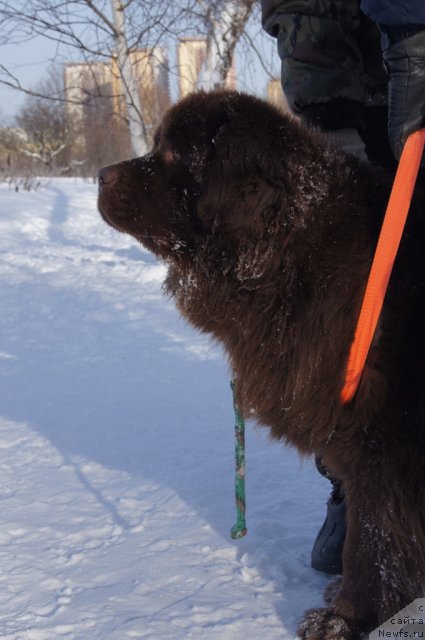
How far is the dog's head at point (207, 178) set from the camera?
185 cm

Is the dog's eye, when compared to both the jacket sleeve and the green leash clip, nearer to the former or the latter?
the jacket sleeve

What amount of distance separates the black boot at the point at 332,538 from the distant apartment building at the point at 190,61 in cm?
734

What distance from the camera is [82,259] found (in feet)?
31.1

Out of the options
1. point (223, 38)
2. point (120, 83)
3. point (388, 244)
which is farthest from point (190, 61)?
point (388, 244)

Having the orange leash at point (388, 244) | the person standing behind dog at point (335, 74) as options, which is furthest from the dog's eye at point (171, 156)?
the orange leash at point (388, 244)

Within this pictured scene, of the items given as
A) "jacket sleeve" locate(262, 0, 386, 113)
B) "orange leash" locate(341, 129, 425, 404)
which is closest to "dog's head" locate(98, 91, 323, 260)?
"orange leash" locate(341, 129, 425, 404)

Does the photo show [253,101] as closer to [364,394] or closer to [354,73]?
[354,73]

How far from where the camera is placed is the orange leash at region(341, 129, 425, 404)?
1723 millimetres

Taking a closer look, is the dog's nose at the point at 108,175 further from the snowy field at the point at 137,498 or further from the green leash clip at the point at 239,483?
the snowy field at the point at 137,498

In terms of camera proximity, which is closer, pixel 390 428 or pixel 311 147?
pixel 390 428

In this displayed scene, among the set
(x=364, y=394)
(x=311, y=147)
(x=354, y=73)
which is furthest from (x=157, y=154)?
(x=364, y=394)

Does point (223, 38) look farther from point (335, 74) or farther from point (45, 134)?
point (45, 134)

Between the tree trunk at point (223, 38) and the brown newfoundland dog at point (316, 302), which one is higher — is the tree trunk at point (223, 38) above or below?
above

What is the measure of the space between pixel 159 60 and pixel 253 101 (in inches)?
317
